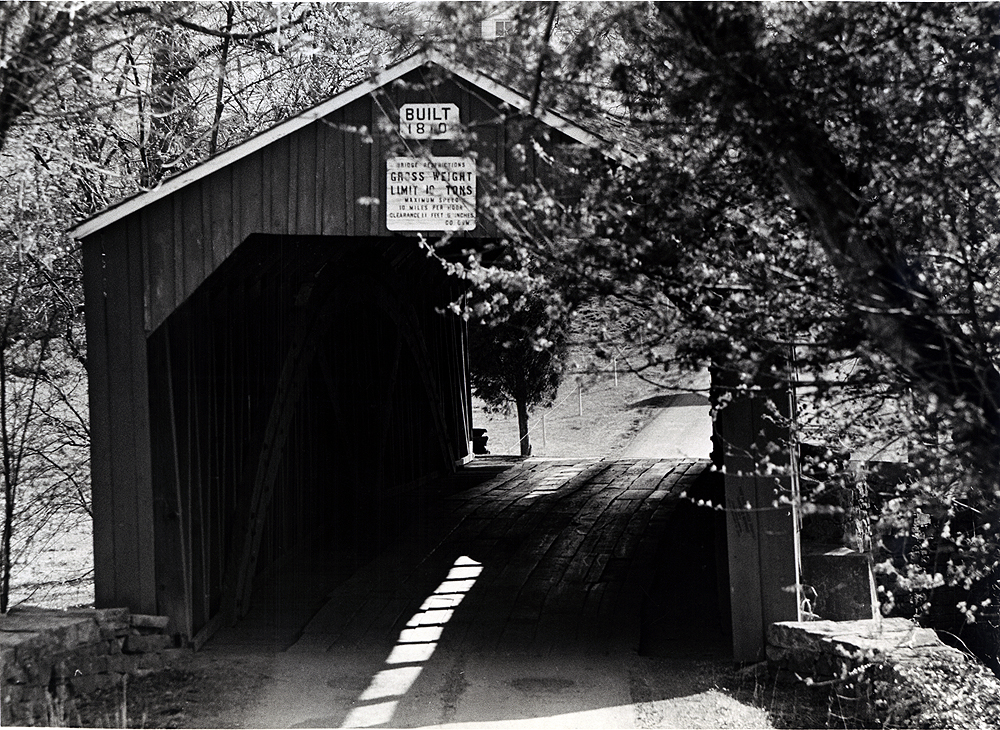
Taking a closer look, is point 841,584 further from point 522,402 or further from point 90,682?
point 522,402

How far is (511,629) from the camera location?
24.6 ft

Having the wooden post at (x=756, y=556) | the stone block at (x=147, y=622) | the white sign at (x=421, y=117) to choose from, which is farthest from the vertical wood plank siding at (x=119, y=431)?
the wooden post at (x=756, y=556)

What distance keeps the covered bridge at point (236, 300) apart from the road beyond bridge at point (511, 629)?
31.9 inches

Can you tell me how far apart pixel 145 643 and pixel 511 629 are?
251 centimetres

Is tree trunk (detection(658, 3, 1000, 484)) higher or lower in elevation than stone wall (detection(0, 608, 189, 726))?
higher

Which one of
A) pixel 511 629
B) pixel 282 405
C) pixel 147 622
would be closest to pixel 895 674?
pixel 511 629

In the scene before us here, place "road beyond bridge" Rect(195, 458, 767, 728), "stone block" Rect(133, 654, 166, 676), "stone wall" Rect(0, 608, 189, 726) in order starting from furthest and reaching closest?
"stone block" Rect(133, 654, 166, 676) < "road beyond bridge" Rect(195, 458, 767, 728) < "stone wall" Rect(0, 608, 189, 726)

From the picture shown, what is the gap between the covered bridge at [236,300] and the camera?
6.09m

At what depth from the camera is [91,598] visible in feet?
30.8

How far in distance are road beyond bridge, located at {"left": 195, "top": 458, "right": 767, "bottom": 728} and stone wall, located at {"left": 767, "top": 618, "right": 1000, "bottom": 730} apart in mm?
561

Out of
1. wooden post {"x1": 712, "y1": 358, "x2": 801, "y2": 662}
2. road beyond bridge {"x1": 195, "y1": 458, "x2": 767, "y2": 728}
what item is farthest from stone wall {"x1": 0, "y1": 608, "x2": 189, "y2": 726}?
wooden post {"x1": 712, "y1": 358, "x2": 801, "y2": 662}

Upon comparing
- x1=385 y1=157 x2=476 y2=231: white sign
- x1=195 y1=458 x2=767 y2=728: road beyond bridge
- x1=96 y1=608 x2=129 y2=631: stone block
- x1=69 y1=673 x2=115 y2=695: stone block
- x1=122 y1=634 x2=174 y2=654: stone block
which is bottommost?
x1=195 y1=458 x2=767 y2=728: road beyond bridge

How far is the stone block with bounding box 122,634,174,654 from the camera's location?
6379mm

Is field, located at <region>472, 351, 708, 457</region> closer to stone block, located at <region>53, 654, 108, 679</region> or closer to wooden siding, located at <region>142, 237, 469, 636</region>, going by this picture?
wooden siding, located at <region>142, 237, 469, 636</region>
